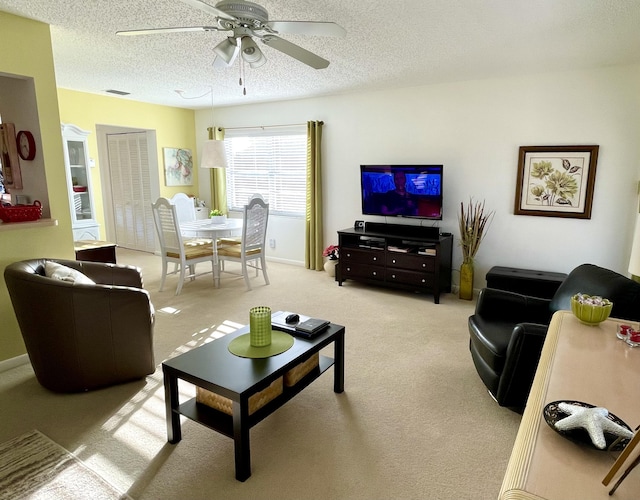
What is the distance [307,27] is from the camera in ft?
6.93

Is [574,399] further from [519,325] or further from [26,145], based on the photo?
[26,145]

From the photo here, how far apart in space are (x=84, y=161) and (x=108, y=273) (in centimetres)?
283

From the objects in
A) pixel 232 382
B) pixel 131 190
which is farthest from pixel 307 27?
pixel 131 190

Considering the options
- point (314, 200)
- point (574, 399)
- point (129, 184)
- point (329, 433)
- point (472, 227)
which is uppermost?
point (129, 184)

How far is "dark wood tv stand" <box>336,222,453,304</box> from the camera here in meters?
4.48

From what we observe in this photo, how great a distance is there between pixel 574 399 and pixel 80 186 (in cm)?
575

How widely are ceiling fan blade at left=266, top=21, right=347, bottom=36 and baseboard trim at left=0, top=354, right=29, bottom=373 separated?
2958 mm

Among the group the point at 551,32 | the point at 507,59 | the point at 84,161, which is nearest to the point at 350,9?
the point at 551,32

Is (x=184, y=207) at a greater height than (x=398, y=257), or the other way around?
(x=184, y=207)

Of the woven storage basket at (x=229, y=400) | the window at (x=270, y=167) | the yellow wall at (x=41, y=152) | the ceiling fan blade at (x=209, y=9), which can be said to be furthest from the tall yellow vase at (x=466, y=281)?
the yellow wall at (x=41, y=152)

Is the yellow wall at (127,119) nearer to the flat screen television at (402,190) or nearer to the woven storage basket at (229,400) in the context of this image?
the flat screen television at (402,190)

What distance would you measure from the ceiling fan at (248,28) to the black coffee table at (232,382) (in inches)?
66.7

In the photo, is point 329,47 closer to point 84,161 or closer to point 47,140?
point 47,140

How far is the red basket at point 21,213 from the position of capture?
9.32 feet
